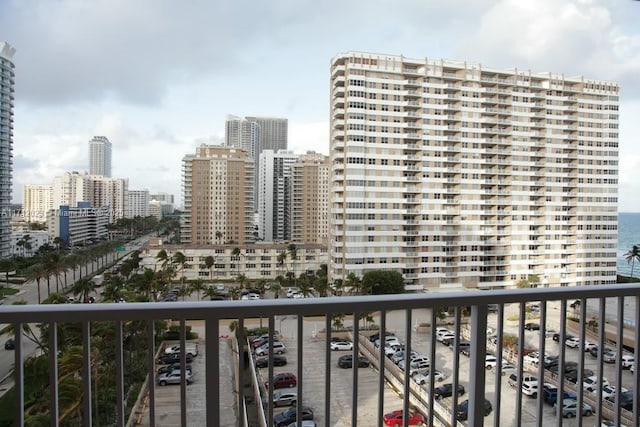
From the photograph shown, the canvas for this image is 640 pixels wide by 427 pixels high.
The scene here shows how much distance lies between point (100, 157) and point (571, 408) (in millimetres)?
12429

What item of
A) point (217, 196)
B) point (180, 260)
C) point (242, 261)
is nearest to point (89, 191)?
point (180, 260)

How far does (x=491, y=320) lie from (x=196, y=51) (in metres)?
4.28

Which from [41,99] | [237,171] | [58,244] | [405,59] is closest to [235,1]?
[41,99]

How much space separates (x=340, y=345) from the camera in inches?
36.4

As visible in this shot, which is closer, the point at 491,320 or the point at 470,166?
the point at 491,320

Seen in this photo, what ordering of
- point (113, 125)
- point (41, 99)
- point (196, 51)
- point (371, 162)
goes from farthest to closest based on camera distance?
point (371, 162) → point (113, 125) → point (196, 51) → point (41, 99)

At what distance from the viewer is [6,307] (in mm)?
782

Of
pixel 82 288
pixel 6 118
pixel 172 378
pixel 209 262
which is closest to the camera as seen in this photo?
pixel 172 378

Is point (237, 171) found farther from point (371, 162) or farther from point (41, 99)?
point (41, 99)

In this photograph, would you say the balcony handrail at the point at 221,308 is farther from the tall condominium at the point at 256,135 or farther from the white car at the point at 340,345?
the tall condominium at the point at 256,135

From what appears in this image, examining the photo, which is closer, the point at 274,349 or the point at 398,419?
the point at 274,349

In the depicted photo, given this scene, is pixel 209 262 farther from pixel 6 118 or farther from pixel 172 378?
pixel 172 378

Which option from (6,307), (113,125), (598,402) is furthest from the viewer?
(113,125)

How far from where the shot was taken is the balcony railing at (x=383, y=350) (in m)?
0.83
